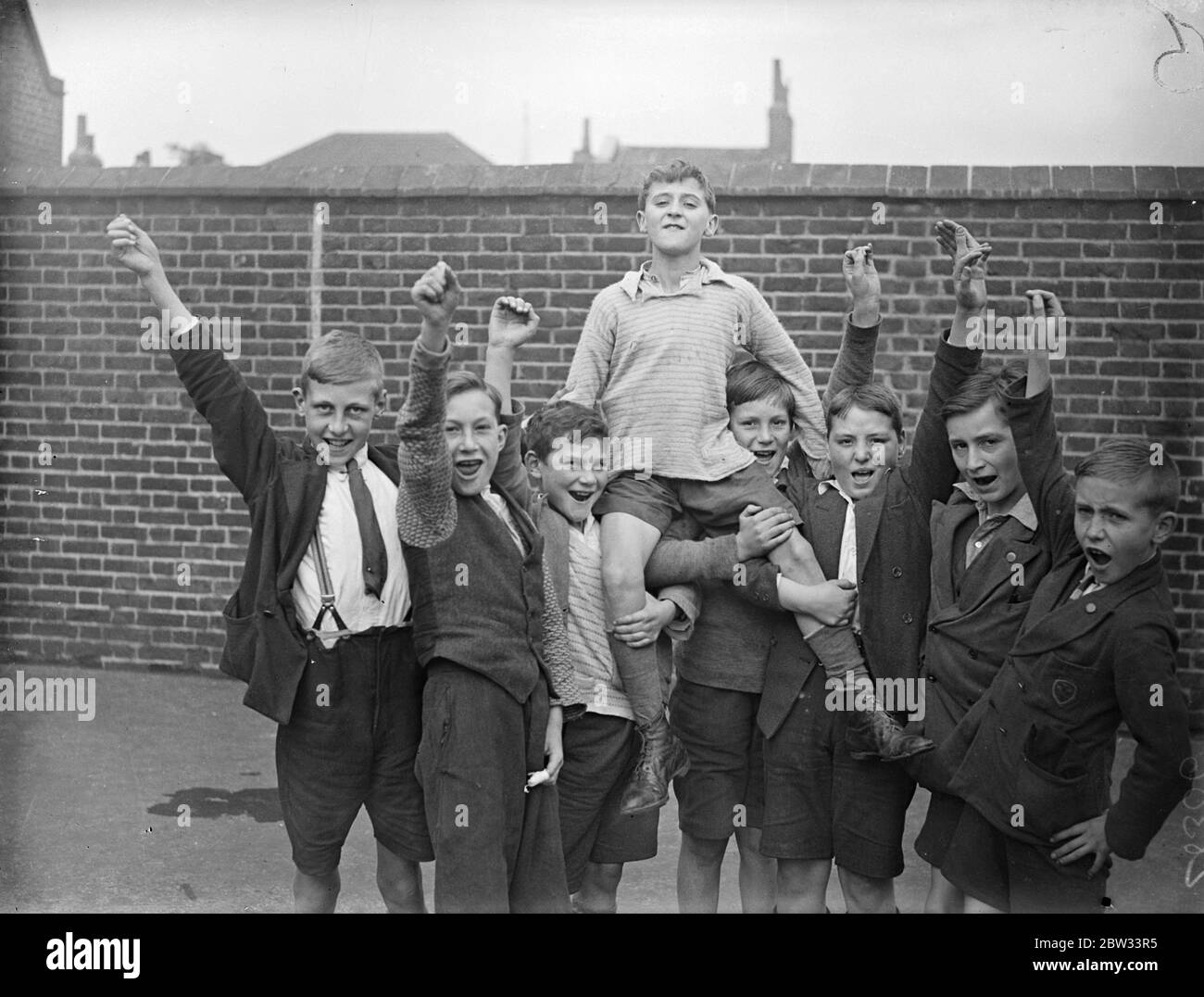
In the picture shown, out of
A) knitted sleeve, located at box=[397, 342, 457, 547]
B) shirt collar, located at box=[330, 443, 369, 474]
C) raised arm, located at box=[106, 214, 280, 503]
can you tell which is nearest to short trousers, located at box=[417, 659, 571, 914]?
knitted sleeve, located at box=[397, 342, 457, 547]

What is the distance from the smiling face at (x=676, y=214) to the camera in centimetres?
359

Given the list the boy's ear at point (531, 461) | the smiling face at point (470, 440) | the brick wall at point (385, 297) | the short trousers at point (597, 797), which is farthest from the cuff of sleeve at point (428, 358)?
the brick wall at point (385, 297)

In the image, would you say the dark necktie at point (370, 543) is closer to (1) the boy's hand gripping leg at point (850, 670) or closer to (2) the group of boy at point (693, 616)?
(2) the group of boy at point (693, 616)

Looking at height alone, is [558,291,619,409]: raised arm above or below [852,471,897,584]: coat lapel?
above

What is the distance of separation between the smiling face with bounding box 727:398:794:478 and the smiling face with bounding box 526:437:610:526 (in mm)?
387

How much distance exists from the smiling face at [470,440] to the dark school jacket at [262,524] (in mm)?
337

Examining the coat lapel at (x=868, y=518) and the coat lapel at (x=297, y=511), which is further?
the coat lapel at (x=868, y=518)

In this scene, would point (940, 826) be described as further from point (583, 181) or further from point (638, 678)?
point (583, 181)

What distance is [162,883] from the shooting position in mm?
4145

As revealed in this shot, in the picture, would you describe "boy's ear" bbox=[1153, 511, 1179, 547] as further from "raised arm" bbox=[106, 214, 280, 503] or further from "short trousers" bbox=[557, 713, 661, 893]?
"raised arm" bbox=[106, 214, 280, 503]

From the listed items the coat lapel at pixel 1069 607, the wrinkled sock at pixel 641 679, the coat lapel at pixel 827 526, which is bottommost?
the wrinkled sock at pixel 641 679

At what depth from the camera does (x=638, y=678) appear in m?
3.36

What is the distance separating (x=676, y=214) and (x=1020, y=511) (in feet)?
3.80

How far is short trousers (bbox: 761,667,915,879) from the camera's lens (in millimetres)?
3352
